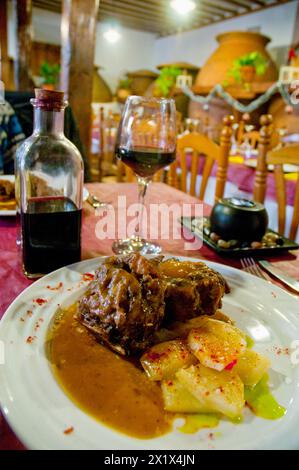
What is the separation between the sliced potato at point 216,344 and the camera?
0.51m

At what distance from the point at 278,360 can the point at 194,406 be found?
7.1 inches

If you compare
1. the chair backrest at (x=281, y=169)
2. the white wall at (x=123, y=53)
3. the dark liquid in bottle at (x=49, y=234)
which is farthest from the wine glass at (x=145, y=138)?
the white wall at (x=123, y=53)

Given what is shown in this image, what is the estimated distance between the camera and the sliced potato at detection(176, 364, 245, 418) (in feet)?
1.51

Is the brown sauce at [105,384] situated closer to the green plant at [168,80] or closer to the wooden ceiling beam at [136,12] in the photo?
the green plant at [168,80]

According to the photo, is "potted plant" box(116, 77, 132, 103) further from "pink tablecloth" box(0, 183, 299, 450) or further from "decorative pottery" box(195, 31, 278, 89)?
"pink tablecloth" box(0, 183, 299, 450)

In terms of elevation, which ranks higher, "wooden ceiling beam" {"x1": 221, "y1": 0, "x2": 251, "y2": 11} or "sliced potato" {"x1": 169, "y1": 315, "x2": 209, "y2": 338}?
"wooden ceiling beam" {"x1": 221, "y1": 0, "x2": 251, "y2": 11}

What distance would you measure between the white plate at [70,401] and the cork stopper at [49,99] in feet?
1.18

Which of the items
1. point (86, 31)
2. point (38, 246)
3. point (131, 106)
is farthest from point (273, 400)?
point (86, 31)

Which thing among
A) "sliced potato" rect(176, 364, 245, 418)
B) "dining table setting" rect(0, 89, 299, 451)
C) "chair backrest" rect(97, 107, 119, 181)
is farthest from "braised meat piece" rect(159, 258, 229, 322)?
"chair backrest" rect(97, 107, 119, 181)

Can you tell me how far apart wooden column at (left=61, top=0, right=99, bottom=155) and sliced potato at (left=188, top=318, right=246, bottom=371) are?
2587 millimetres

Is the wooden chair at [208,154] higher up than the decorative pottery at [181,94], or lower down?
lower down

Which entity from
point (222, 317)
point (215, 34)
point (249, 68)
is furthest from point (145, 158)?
point (215, 34)

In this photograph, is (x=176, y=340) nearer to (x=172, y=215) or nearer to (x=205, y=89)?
(x=172, y=215)

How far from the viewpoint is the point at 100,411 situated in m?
0.45
